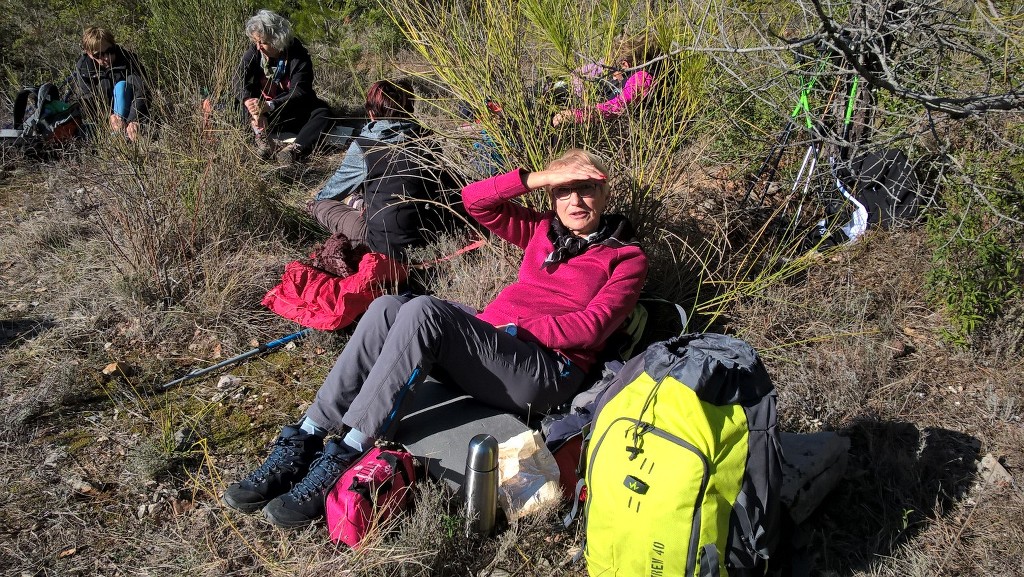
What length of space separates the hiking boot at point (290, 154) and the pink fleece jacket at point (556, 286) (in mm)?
2663

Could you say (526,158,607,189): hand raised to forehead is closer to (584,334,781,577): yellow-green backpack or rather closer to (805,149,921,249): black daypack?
(584,334,781,577): yellow-green backpack

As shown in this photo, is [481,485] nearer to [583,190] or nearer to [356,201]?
[583,190]

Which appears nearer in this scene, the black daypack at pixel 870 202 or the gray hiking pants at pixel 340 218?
the black daypack at pixel 870 202

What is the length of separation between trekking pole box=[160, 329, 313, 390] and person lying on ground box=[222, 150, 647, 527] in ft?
2.65

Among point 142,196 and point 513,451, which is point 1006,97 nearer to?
point 513,451

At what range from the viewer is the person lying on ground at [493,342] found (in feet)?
7.52

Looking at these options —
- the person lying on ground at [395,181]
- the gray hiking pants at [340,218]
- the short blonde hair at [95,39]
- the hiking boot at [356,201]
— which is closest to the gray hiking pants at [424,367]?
the person lying on ground at [395,181]

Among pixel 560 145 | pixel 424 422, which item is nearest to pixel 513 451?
pixel 424 422

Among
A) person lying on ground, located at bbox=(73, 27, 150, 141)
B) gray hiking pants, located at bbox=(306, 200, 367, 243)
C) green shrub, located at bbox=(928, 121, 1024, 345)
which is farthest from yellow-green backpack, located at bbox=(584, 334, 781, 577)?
person lying on ground, located at bbox=(73, 27, 150, 141)

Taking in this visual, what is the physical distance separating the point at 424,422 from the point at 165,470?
91 cm

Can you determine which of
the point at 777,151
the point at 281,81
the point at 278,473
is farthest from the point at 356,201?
the point at 777,151

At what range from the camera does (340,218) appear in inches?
157

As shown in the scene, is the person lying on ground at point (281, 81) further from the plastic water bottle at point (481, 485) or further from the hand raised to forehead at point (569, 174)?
the plastic water bottle at point (481, 485)

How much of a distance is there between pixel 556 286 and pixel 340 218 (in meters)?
1.78
